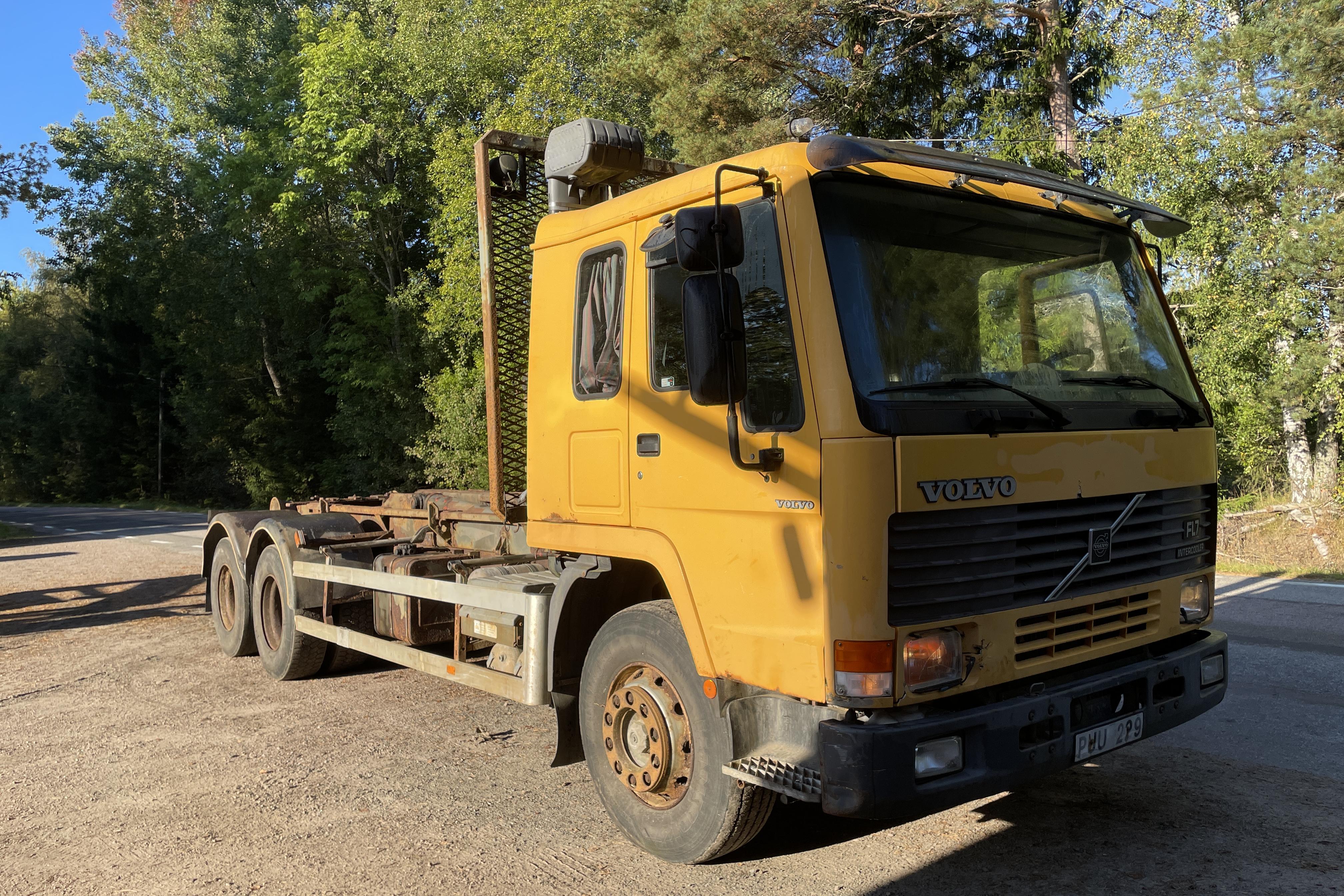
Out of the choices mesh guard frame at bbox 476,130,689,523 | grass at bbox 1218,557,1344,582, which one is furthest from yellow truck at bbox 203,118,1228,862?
grass at bbox 1218,557,1344,582

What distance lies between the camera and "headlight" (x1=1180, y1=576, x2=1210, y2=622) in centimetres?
411

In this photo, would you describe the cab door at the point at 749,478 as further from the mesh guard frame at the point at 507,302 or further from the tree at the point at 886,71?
the tree at the point at 886,71

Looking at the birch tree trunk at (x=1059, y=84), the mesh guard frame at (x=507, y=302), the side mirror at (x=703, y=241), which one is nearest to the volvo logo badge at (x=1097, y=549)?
the side mirror at (x=703, y=241)

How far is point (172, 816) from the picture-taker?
4520 millimetres

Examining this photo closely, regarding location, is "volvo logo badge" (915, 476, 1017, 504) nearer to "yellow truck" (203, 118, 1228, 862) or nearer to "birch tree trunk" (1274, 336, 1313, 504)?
"yellow truck" (203, 118, 1228, 862)

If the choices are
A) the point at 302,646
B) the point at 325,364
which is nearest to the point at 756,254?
the point at 302,646

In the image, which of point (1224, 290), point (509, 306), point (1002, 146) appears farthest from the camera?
point (1002, 146)

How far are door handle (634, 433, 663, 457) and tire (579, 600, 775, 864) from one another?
2.00ft

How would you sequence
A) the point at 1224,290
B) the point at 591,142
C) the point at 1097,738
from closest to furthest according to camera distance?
the point at 1097,738, the point at 591,142, the point at 1224,290

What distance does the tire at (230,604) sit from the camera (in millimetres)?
7883

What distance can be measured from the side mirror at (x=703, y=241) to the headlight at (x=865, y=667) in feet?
4.31

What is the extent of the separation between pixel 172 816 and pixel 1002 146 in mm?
17758

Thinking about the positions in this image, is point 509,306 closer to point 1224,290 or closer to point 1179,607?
point 1179,607

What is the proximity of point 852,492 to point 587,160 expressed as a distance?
2.71m
